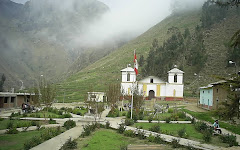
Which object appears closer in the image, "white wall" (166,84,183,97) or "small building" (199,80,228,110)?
"small building" (199,80,228,110)

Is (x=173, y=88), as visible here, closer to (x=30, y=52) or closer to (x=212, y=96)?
(x=212, y=96)

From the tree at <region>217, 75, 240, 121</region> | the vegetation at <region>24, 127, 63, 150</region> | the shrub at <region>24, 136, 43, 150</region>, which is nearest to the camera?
the tree at <region>217, 75, 240, 121</region>

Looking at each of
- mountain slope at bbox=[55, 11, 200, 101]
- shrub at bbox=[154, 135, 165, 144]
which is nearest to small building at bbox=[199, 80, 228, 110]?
shrub at bbox=[154, 135, 165, 144]

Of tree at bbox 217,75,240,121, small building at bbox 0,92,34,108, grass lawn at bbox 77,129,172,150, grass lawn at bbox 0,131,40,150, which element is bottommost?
grass lawn at bbox 0,131,40,150

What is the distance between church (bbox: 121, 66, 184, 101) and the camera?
1977 inches

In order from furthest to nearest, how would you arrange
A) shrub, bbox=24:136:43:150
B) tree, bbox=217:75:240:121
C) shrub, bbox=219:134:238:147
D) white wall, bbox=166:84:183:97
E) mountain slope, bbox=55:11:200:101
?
mountain slope, bbox=55:11:200:101
white wall, bbox=166:84:183:97
shrub, bbox=219:134:238:147
shrub, bbox=24:136:43:150
tree, bbox=217:75:240:121

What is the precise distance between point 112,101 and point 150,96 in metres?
27.1

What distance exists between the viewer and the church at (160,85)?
165 feet

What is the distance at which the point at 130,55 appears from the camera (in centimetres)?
9906

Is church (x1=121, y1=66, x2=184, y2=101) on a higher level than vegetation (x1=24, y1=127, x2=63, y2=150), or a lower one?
higher

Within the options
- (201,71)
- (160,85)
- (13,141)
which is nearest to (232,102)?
(13,141)

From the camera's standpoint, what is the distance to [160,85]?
5222cm

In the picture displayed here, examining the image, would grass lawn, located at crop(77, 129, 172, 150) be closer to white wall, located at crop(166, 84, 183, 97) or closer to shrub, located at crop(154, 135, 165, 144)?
shrub, located at crop(154, 135, 165, 144)

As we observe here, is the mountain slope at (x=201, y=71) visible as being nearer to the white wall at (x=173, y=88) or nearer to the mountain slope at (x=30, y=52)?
the white wall at (x=173, y=88)
